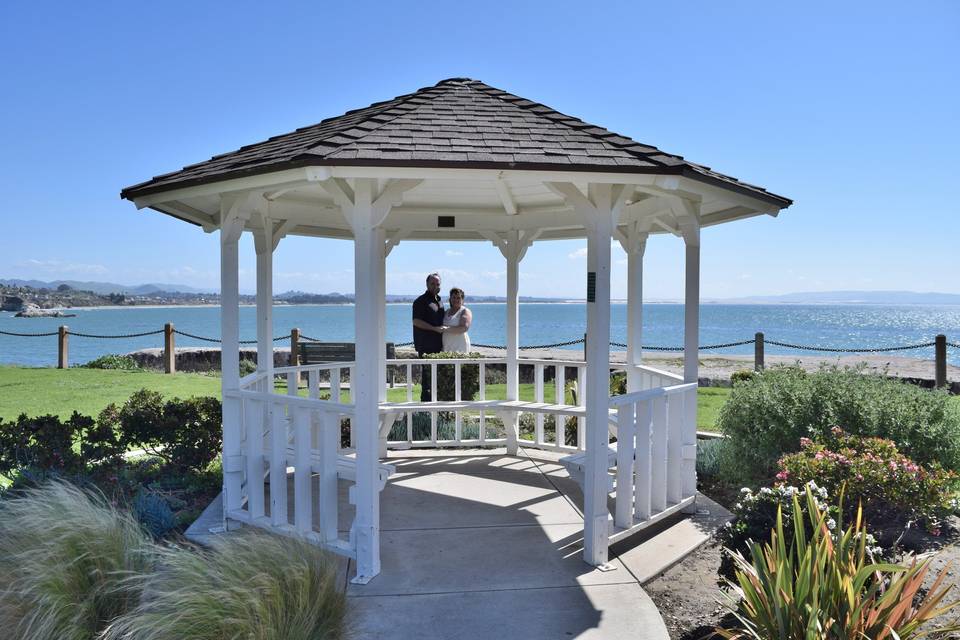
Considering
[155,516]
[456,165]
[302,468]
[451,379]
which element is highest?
[456,165]

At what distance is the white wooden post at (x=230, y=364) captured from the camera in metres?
4.93

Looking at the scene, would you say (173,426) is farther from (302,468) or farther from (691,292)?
(691,292)

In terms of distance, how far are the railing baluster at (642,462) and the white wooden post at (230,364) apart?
290 centimetres

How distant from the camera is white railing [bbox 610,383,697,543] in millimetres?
4598

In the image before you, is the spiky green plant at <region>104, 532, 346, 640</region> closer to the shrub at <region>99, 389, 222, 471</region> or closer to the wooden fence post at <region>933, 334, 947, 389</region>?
the shrub at <region>99, 389, 222, 471</region>

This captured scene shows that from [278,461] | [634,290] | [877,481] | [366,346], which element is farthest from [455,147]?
[877,481]

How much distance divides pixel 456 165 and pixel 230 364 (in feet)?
7.89

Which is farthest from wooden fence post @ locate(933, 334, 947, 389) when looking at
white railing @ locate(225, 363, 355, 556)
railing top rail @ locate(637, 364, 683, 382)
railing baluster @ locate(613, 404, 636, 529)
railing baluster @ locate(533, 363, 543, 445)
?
white railing @ locate(225, 363, 355, 556)

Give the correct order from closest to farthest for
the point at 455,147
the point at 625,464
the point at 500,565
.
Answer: the point at 455,147 < the point at 500,565 < the point at 625,464

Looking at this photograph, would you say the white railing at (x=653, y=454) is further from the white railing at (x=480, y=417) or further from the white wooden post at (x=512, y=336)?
the white wooden post at (x=512, y=336)

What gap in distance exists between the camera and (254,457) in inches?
189

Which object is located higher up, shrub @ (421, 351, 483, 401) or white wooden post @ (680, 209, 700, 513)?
white wooden post @ (680, 209, 700, 513)

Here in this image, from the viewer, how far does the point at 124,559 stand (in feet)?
11.4

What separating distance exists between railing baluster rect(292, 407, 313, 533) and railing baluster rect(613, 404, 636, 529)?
2.07 m
